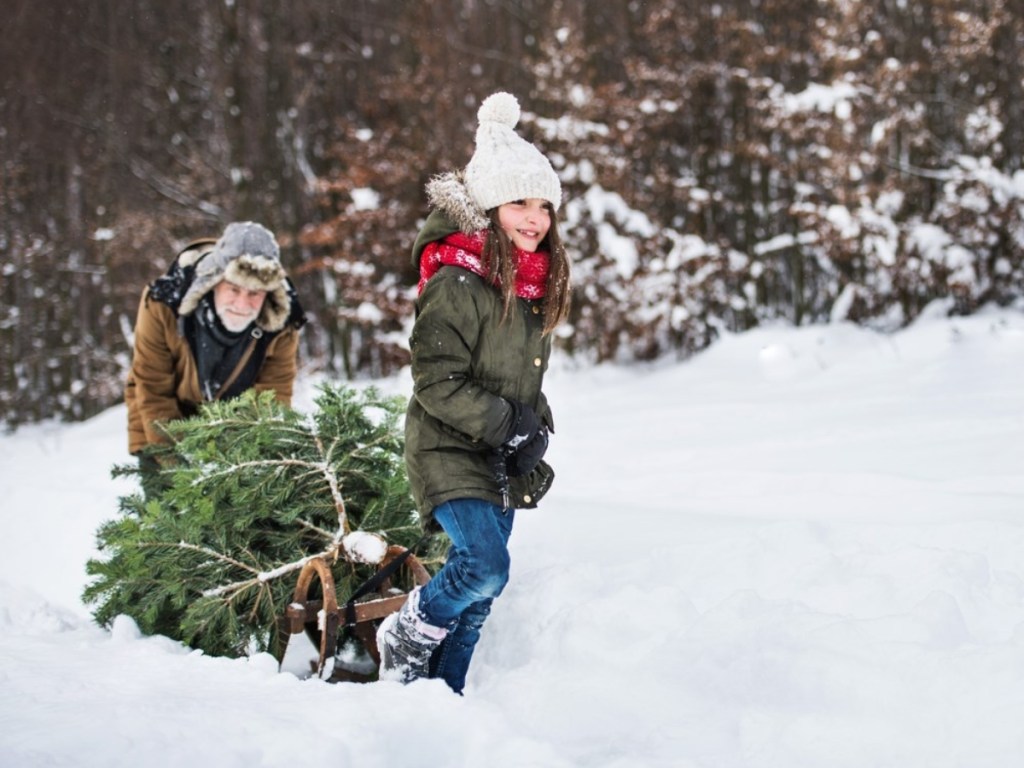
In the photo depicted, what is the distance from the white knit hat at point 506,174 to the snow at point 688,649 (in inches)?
55.9

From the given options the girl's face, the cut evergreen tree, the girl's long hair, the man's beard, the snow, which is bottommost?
the snow

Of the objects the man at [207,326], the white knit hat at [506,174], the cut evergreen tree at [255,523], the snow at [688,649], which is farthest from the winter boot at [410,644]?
the man at [207,326]

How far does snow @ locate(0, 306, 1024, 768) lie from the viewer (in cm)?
201

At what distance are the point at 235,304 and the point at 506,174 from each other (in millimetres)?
1915

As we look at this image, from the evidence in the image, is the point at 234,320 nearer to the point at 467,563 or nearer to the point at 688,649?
the point at 467,563

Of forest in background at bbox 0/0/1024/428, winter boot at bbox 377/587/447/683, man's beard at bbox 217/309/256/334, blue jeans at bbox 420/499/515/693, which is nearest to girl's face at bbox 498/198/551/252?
blue jeans at bbox 420/499/515/693

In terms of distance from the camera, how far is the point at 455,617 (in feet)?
8.52

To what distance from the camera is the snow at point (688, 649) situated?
2.01 m

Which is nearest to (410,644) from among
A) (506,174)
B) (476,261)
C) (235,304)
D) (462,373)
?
(462,373)

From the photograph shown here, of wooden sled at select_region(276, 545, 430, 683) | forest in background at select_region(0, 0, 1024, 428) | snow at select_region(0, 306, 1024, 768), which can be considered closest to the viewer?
snow at select_region(0, 306, 1024, 768)

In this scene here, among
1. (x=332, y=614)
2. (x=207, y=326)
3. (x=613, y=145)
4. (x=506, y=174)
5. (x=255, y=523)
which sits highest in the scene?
(x=613, y=145)

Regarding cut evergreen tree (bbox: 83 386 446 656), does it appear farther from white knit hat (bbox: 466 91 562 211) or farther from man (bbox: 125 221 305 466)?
Result: white knit hat (bbox: 466 91 562 211)

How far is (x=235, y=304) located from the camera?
12.9 feet

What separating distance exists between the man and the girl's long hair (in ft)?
5.67
